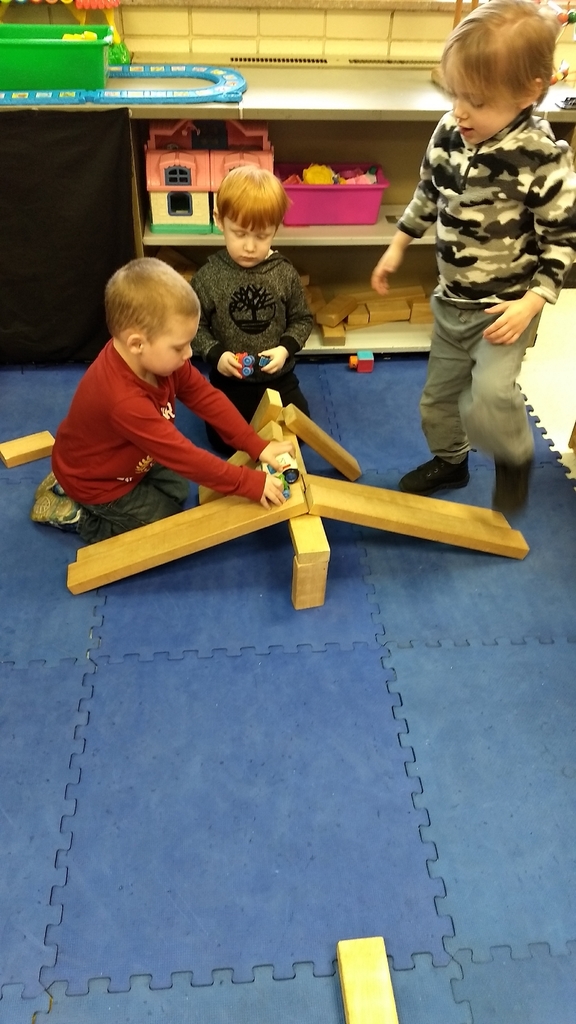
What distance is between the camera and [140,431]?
4.89ft

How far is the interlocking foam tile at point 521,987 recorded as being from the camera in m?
1.09

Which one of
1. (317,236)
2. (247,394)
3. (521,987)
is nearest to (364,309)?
(317,236)

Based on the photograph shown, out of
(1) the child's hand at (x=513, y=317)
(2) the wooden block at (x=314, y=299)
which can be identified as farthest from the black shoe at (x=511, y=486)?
(2) the wooden block at (x=314, y=299)

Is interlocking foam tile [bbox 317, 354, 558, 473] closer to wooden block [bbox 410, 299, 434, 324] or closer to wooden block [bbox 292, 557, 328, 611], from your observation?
wooden block [bbox 410, 299, 434, 324]

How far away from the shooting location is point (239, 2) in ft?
7.42

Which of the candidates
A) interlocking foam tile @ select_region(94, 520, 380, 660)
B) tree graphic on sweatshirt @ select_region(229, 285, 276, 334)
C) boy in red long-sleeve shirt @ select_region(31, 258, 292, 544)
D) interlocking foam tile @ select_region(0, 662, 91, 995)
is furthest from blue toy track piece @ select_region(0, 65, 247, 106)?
interlocking foam tile @ select_region(0, 662, 91, 995)

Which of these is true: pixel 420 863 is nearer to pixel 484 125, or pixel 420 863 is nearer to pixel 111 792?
pixel 111 792

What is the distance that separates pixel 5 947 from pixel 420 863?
0.71 metres

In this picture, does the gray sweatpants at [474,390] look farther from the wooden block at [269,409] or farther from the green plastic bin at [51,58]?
the green plastic bin at [51,58]

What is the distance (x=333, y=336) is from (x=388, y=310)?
0.29 m

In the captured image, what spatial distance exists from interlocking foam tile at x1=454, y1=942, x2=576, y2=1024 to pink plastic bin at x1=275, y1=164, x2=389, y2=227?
6.86ft

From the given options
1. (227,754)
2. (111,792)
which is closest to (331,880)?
(227,754)

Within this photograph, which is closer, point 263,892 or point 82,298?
point 263,892

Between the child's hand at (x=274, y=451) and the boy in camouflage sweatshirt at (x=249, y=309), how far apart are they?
1.07 feet
